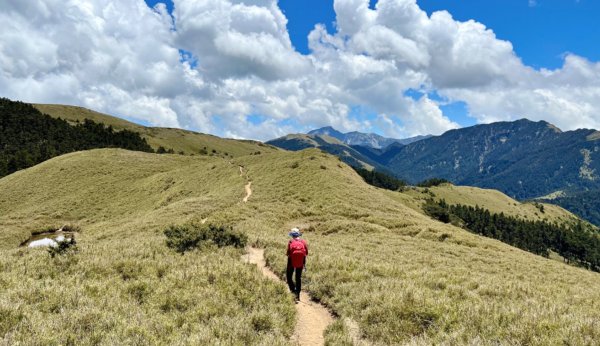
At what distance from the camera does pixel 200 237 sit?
20141 millimetres

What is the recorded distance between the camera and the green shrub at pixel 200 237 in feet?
63.4

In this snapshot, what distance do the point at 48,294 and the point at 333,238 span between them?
23.0 m

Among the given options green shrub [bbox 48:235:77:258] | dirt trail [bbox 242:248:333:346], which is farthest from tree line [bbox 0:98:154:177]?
dirt trail [bbox 242:248:333:346]

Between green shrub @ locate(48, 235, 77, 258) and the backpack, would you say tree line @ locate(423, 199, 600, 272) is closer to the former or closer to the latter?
the backpack

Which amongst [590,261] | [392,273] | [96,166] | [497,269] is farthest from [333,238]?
[590,261]

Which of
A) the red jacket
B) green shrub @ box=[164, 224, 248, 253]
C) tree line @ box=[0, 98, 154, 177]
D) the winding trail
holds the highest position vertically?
tree line @ box=[0, 98, 154, 177]

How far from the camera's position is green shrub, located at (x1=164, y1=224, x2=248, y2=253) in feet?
63.4

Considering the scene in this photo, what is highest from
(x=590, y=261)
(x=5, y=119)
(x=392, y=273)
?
(x=5, y=119)

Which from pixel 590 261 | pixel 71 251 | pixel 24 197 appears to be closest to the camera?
pixel 71 251

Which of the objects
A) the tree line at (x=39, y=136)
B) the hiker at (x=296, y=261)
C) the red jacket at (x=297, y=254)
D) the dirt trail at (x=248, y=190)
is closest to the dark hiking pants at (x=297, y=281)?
the hiker at (x=296, y=261)

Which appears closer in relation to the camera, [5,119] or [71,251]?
[71,251]

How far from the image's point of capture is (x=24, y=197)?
70.3 metres

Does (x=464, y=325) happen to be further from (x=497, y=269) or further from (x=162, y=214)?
(x=162, y=214)

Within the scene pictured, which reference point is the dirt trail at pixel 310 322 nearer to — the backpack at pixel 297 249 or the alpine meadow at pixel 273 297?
the alpine meadow at pixel 273 297
